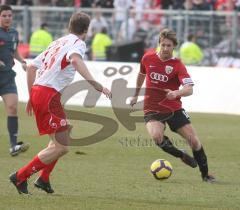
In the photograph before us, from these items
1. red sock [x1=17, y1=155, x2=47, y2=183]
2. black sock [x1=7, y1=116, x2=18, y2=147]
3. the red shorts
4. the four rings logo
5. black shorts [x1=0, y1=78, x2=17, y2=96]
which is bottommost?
black sock [x1=7, y1=116, x2=18, y2=147]

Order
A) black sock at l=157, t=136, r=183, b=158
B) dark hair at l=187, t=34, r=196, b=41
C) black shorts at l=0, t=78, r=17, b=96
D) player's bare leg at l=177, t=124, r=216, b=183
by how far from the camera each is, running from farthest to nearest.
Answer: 1. dark hair at l=187, t=34, r=196, b=41
2. black shorts at l=0, t=78, r=17, b=96
3. black sock at l=157, t=136, r=183, b=158
4. player's bare leg at l=177, t=124, r=216, b=183

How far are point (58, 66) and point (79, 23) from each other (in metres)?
0.54

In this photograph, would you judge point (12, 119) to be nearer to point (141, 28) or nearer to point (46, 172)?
point (46, 172)

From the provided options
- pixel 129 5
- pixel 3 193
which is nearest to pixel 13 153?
pixel 3 193

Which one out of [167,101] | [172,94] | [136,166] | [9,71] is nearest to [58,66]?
[172,94]

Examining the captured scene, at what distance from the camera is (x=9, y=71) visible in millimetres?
13781

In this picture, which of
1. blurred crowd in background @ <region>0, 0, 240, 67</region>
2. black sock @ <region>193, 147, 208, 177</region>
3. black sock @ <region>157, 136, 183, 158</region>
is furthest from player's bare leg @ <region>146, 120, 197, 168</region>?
blurred crowd in background @ <region>0, 0, 240, 67</region>

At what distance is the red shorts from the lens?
9445 millimetres

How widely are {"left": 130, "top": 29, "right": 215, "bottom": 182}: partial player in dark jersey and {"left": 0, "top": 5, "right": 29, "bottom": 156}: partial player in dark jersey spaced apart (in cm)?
260

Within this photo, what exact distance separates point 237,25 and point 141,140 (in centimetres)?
1049

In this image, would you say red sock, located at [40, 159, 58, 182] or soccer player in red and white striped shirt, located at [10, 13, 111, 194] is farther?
red sock, located at [40, 159, 58, 182]

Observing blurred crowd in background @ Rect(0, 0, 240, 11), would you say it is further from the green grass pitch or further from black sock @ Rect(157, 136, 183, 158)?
black sock @ Rect(157, 136, 183, 158)

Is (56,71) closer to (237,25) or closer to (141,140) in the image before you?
(141,140)

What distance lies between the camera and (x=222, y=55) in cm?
2572
